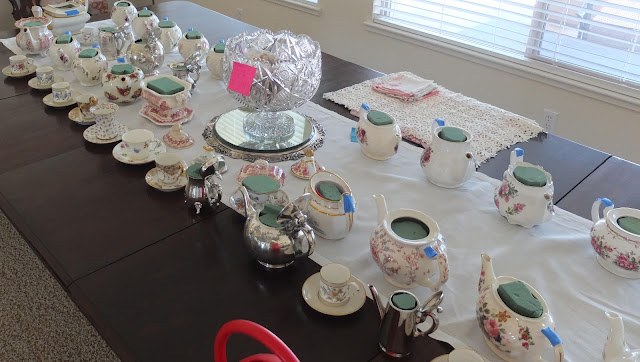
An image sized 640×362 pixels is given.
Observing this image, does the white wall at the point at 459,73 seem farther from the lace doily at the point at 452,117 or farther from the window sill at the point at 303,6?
the lace doily at the point at 452,117

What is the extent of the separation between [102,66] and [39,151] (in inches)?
17.6

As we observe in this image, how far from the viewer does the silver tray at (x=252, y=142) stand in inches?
52.6

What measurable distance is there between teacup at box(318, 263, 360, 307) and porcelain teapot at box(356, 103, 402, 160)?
0.51 m

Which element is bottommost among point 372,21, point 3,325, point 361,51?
point 3,325

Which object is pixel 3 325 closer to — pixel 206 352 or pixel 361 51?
pixel 206 352

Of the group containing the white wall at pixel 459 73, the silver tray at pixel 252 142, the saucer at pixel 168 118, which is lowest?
the white wall at pixel 459 73

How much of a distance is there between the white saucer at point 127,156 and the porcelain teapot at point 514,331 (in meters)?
0.84

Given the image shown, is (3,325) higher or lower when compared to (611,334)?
lower

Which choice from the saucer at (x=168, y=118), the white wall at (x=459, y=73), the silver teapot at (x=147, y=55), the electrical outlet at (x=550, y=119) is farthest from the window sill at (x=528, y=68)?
the saucer at (x=168, y=118)

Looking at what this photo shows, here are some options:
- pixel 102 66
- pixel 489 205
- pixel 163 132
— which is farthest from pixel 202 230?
pixel 102 66

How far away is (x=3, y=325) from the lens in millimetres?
1699

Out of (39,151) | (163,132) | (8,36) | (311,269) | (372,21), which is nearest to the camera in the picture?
(311,269)

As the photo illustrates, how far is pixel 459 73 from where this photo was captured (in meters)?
2.65

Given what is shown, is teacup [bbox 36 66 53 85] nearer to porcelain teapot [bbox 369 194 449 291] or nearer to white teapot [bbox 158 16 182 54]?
white teapot [bbox 158 16 182 54]
